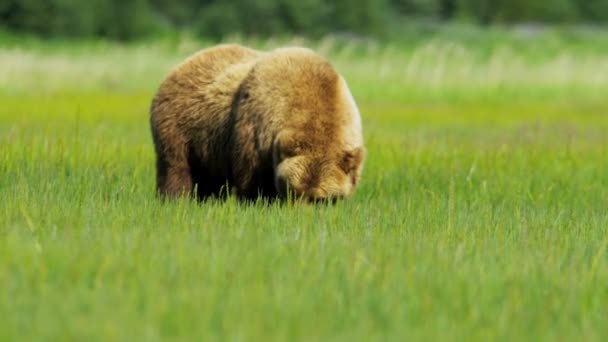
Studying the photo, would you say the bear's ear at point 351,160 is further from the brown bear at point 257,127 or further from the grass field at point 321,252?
the grass field at point 321,252

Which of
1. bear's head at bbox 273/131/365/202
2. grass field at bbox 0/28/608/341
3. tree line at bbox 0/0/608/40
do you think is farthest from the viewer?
tree line at bbox 0/0/608/40

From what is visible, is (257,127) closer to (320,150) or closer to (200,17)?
(320,150)

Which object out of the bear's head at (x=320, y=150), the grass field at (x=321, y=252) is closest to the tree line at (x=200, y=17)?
the grass field at (x=321, y=252)

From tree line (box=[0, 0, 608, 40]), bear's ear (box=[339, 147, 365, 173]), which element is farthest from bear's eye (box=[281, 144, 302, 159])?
tree line (box=[0, 0, 608, 40])

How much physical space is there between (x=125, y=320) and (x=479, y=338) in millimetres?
969

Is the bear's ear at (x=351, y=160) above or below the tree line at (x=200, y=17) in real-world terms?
above

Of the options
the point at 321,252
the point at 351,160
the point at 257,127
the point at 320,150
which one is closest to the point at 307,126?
the point at 320,150

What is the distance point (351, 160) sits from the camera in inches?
214

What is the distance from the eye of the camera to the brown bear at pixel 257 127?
536cm

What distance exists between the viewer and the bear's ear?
17.7 ft

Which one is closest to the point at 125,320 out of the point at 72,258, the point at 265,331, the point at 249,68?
the point at 265,331

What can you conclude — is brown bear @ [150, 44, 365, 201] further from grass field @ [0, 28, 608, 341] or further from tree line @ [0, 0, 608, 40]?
tree line @ [0, 0, 608, 40]

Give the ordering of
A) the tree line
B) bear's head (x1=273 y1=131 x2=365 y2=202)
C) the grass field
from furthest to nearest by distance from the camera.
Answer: the tree line, bear's head (x1=273 y1=131 x2=365 y2=202), the grass field

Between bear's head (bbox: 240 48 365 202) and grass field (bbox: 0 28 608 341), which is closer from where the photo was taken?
grass field (bbox: 0 28 608 341)
